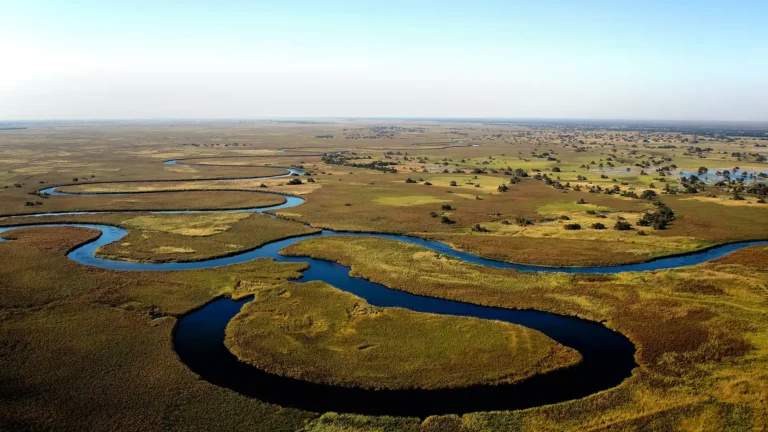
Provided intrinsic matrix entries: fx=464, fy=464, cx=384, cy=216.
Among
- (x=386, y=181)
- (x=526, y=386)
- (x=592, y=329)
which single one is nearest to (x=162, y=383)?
(x=526, y=386)

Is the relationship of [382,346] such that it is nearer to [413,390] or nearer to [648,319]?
[413,390]

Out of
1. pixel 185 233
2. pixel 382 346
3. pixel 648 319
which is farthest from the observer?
pixel 185 233

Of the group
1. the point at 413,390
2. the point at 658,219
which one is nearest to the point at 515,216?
the point at 658,219

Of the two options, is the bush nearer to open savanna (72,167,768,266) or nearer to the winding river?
open savanna (72,167,768,266)

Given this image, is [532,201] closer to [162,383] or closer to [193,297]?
[193,297]

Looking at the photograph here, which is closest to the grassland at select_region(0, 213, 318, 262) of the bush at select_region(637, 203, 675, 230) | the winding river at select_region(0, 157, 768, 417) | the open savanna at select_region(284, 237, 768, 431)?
the winding river at select_region(0, 157, 768, 417)

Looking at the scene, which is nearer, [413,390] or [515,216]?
[413,390]

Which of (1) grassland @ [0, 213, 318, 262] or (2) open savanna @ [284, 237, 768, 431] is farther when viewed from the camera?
(1) grassland @ [0, 213, 318, 262]

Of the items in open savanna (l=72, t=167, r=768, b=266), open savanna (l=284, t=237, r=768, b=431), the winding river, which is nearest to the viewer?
open savanna (l=284, t=237, r=768, b=431)
